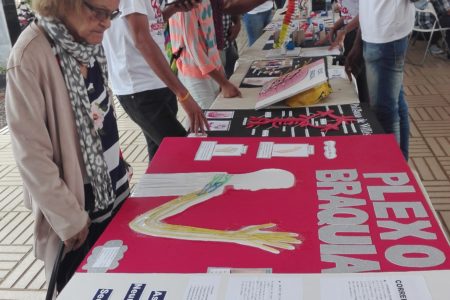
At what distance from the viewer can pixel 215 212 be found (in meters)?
1.15

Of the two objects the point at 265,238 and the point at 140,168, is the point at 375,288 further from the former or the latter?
the point at 140,168

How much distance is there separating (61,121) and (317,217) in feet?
2.05

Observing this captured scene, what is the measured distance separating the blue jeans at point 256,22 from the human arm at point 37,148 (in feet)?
10.0

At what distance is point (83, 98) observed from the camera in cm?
117

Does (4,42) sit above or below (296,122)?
below

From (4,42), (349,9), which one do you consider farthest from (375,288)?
(4,42)

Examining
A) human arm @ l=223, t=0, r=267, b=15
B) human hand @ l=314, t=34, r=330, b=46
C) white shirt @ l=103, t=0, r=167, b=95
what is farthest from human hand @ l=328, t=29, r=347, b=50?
white shirt @ l=103, t=0, r=167, b=95

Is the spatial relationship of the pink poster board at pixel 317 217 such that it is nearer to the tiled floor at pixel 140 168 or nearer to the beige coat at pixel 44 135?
the beige coat at pixel 44 135

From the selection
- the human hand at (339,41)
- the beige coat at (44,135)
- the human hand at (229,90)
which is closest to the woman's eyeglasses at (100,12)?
the beige coat at (44,135)

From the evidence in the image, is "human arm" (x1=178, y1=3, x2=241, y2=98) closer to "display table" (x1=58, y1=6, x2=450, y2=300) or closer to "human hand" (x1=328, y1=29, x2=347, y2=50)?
"display table" (x1=58, y1=6, x2=450, y2=300)

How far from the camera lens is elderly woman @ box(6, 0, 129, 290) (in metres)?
1.05

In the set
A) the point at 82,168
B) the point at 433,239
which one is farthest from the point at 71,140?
the point at 433,239

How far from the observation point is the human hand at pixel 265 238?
3.27 ft

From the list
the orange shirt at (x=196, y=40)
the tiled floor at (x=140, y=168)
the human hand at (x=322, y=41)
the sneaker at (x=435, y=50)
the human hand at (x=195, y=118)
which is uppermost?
the orange shirt at (x=196, y=40)
